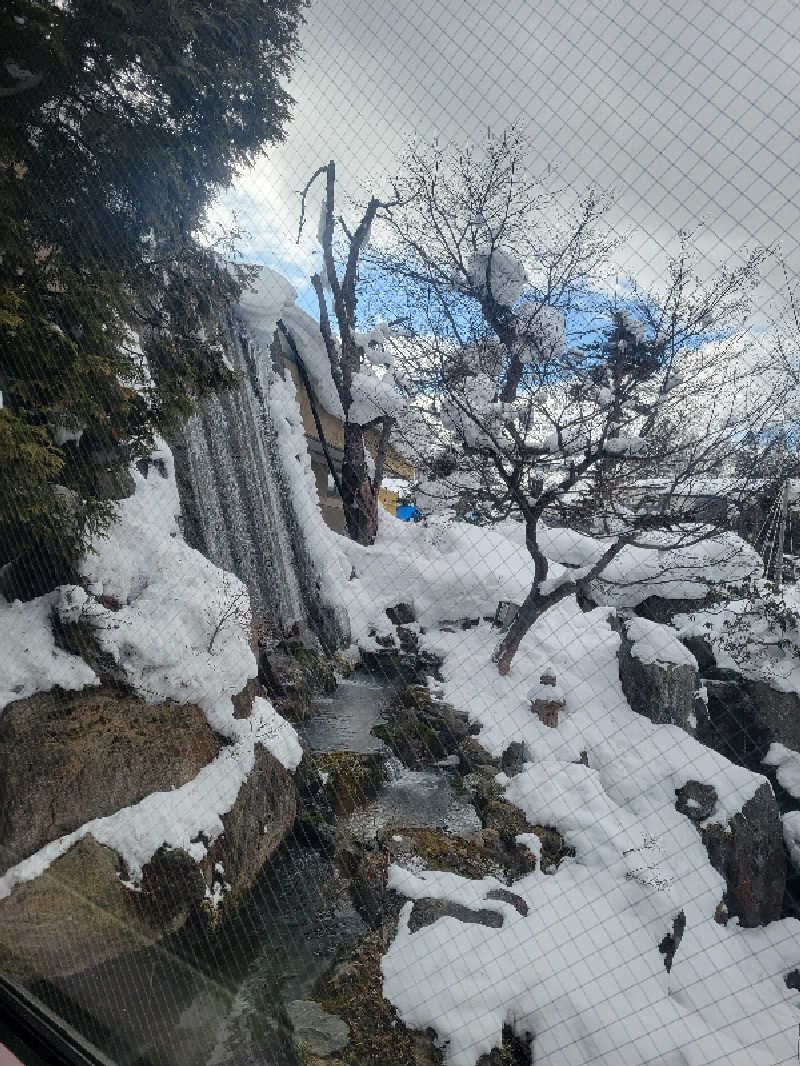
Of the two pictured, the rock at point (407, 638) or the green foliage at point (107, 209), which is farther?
the rock at point (407, 638)

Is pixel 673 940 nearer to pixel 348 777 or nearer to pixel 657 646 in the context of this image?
pixel 348 777

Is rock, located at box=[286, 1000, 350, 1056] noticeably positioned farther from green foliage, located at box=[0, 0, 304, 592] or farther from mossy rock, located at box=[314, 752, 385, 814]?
green foliage, located at box=[0, 0, 304, 592]

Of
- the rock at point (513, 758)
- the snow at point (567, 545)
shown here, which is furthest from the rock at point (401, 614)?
the rock at point (513, 758)

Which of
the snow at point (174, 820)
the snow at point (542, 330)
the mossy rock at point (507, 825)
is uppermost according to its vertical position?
the snow at point (542, 330)

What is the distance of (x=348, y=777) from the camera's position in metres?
3.09

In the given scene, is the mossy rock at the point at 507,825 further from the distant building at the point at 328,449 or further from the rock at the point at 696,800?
the distant building at the point at 328,449

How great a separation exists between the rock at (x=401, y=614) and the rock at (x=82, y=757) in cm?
296

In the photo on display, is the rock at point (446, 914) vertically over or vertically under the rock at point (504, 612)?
under

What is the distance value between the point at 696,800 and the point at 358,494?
4.52m

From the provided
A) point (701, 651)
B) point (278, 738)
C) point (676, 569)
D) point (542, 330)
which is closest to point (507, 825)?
point (278, 738)

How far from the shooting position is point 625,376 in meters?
3.15

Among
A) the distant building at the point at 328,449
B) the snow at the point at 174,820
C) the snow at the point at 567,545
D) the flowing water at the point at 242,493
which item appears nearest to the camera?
the snow at the point at 174,820

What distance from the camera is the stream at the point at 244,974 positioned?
4.70 ft

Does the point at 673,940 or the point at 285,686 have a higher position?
the point at 285,686
